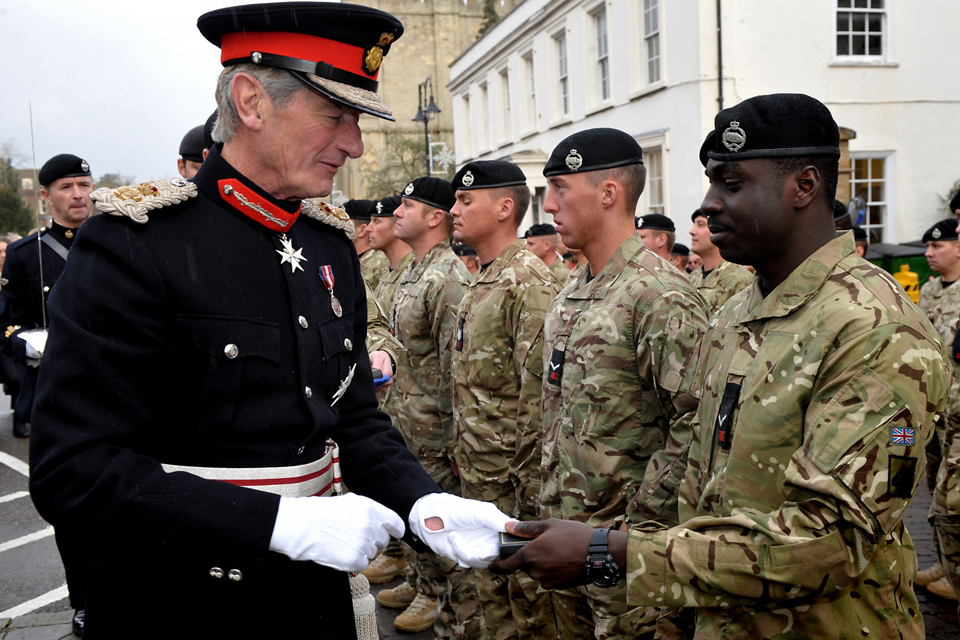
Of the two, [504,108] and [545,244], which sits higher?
[504,108]

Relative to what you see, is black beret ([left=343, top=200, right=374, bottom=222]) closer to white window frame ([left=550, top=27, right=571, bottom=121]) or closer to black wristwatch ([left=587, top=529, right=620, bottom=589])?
black wristwatch ([left=587, top=529, right=620, bottom=589])

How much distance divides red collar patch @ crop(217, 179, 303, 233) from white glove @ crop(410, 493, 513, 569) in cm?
88

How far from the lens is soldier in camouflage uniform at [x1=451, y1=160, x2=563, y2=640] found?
3.89 metres

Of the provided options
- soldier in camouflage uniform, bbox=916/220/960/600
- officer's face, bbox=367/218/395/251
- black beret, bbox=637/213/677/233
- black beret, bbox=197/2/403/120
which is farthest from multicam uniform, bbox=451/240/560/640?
black beret, bbox=637/213/677/233

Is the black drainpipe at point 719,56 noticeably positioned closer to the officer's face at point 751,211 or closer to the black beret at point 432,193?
the black beret at point 432,193

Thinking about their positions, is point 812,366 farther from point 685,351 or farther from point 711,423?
point 685,351

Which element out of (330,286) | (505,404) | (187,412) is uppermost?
(330,286)

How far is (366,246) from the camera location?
352 inches

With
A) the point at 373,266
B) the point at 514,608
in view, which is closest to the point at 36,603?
the point at 514,608

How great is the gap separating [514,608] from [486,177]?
2.58 meters

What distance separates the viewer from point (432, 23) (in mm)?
44812

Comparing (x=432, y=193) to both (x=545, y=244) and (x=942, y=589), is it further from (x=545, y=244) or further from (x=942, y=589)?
(x=545, y=244)

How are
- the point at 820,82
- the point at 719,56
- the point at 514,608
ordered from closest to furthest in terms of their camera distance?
the point at 514,608 → the point at 719,56 → the point at 820,82

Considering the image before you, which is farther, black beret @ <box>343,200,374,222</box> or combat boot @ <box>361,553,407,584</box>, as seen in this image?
black beret @ <box>343,200,374,222</box>
